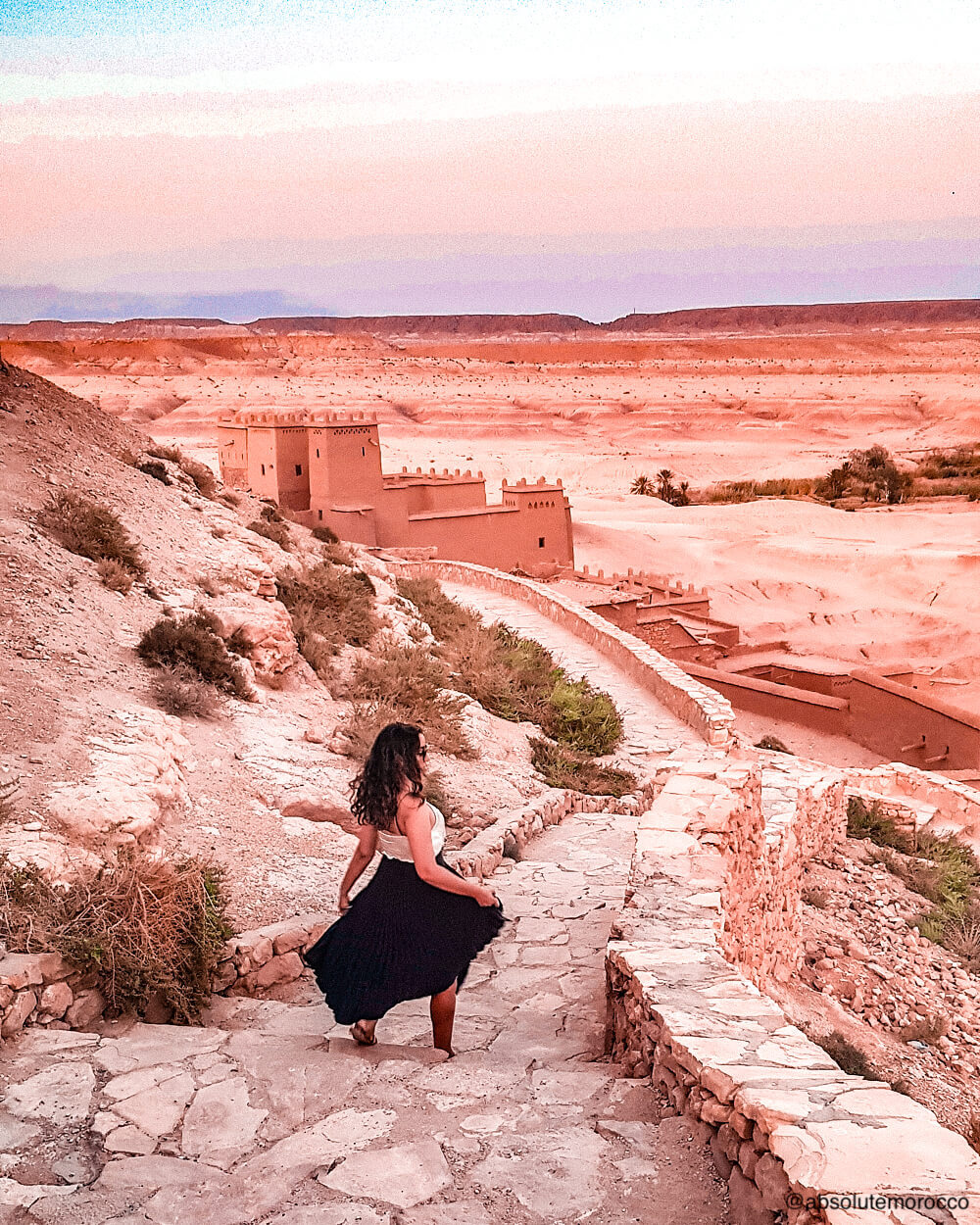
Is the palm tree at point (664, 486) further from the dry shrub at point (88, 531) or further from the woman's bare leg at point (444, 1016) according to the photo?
the woman's bare leg at point (444, 1016)

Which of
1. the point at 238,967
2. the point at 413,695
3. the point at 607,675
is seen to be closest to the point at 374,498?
the point at 607,675

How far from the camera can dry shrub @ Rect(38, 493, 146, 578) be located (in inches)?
395

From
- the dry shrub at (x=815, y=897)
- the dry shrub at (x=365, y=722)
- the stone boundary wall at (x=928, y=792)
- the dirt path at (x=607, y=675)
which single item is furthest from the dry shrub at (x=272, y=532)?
the dry shrub at (x=815, y=897)

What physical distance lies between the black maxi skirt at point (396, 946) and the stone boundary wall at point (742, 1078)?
2.28 feet

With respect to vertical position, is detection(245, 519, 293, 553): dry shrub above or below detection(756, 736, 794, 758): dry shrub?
above

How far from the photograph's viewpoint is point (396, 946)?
4.27m

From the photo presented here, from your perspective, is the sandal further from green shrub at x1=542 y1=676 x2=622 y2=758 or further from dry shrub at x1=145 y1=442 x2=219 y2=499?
dry shrub at x1=145 y1=442 x2=219 y2=499

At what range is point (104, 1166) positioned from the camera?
322cm

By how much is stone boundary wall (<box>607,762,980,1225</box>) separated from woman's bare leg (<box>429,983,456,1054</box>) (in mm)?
654

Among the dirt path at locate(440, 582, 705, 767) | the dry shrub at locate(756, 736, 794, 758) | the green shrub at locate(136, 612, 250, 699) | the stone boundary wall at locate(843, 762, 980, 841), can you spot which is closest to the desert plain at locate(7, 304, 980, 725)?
the dry shrub at locate(756, 736, 794, 758)

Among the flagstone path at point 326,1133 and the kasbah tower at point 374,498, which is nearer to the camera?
the flagstone path at point 326,1133

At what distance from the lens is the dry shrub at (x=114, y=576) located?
9.67 m

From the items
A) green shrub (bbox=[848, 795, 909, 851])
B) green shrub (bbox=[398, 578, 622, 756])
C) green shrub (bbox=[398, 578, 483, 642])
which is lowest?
Result: green shrub (bbox=[848, 795, 909, 851])

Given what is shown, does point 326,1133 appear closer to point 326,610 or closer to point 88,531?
point 88,531
